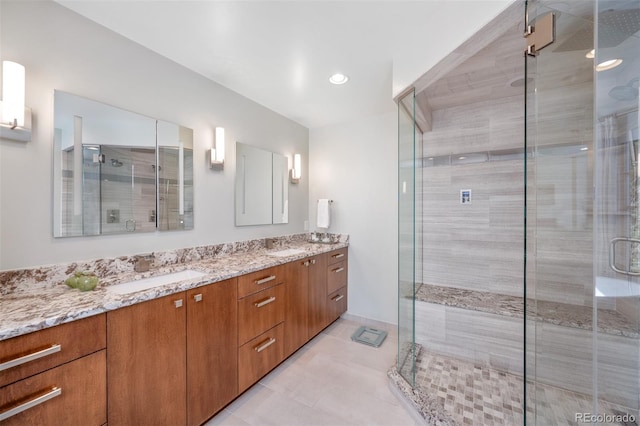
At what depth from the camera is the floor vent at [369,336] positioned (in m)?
2.52

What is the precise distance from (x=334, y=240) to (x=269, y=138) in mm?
1428

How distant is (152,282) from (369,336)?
2065 mm

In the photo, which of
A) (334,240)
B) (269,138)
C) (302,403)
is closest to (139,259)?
(302,403)

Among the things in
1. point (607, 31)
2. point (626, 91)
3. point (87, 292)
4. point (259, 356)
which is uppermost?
point (607, 31)

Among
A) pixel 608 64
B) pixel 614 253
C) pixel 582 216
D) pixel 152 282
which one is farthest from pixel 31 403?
pixel 608 64

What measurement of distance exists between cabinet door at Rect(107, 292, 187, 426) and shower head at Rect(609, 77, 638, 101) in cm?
253

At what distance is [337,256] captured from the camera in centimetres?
289

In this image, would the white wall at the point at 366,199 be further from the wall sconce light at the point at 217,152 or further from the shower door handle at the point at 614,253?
the shower door handle at the point at 614,253

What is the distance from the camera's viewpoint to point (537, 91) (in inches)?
52.2

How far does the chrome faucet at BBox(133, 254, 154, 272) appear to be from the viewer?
1654mm

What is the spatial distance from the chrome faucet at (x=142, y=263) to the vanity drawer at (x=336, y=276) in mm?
1631

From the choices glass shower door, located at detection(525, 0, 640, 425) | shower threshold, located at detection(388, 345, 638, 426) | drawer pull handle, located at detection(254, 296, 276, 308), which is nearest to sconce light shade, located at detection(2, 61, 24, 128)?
drawer pull handle, located at detection(254, 296, 276, 308)

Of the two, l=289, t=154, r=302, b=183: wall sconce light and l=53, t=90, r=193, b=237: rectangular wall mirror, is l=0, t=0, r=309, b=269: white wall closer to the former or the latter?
l=53, t=90, r=193, b=237: rectangular wall mirror

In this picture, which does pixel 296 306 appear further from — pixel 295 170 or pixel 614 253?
pixel 614 253
